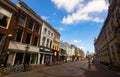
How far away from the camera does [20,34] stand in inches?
828

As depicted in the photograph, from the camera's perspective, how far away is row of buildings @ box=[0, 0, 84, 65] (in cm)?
1709

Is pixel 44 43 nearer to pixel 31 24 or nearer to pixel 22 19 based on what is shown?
pixel 31 24

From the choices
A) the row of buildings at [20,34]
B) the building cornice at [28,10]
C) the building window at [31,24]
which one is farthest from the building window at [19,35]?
the building cornice at [28,10]

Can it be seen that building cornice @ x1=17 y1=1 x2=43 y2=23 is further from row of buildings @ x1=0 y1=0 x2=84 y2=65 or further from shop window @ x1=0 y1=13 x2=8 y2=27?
shop window @ x1=0 y1=13 x2=8 y2=27

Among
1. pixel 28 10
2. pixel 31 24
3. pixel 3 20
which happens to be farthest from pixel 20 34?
pixel 28 10

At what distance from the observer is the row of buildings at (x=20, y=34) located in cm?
1709

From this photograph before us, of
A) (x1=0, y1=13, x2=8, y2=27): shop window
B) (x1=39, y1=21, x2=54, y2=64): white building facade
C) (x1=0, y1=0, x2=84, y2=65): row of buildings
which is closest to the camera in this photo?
(x1=0, y1=13, x2=8, y2=27): shop window

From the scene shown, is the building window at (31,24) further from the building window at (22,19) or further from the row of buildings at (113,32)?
the row of buildings at (113,32)

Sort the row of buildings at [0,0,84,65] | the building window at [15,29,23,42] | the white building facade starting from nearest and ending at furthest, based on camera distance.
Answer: the row of buildings at [0,0,84,65], the building window at [15,29,23,42], the white building facade

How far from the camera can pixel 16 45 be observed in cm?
1966

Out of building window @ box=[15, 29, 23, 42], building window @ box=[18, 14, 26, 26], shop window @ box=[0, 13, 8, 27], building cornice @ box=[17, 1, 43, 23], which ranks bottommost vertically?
building window @ box=[15, 29, 23, 42]

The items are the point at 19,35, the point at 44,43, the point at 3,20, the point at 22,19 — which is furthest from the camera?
the point at 44,43

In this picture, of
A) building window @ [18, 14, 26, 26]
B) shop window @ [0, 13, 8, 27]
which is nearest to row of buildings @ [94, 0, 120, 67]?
building window @ [18, 14, 26, 26]

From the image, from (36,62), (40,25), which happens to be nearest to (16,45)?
(36,62)
